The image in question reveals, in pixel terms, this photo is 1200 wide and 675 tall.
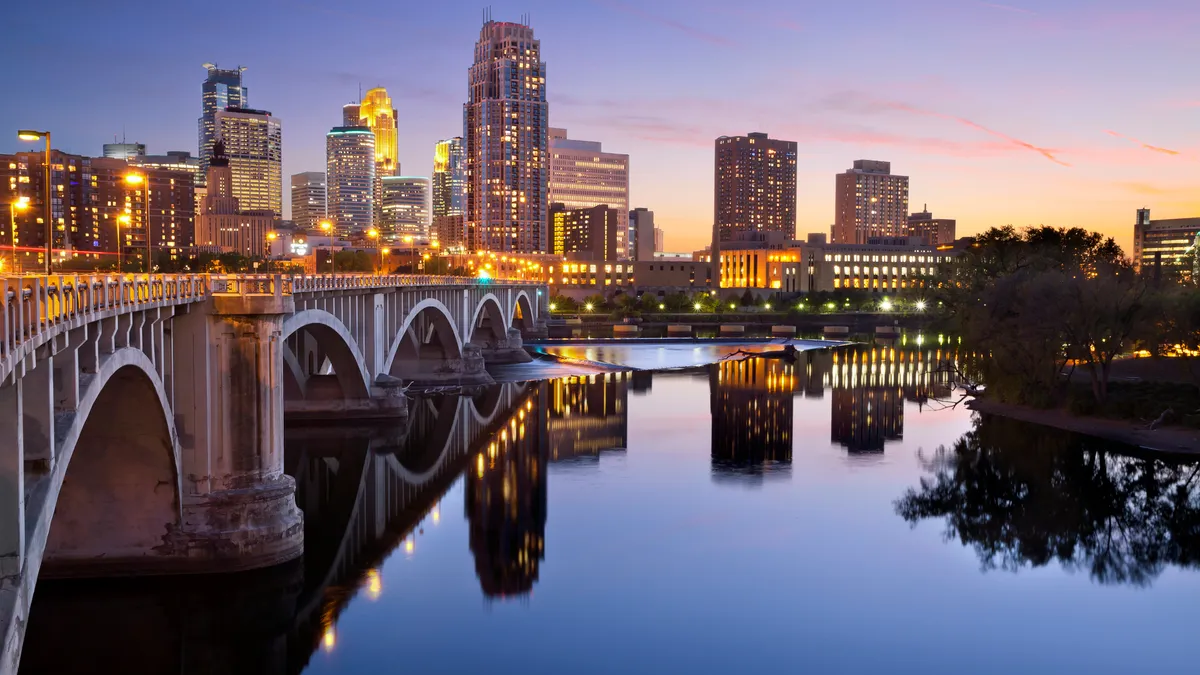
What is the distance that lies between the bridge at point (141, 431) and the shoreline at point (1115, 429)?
38093 millimetres

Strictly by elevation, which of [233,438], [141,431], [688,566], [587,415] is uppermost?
[141,431]

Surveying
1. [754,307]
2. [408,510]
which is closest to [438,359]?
[408,510]

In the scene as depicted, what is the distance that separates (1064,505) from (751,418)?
24020 mm

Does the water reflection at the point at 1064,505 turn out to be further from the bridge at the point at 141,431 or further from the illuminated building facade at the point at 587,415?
the bridge at the point at 141,431

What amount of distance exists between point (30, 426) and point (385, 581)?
14773mm

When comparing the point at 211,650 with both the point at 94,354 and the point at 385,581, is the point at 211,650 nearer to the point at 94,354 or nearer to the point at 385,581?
the point at 385,581

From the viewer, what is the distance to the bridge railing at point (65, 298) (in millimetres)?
12938

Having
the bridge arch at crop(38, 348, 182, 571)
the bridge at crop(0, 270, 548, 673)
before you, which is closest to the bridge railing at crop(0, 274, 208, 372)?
the bridge at crop(0, 270, 548, 673)

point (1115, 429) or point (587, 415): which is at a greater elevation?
point (1115, 429)

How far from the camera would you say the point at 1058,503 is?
38.4 m

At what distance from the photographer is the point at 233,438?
86.7 feet

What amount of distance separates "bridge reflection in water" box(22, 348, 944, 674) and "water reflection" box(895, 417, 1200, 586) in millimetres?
6866

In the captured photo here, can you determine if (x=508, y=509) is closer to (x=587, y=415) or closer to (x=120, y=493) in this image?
(x=120, y=493)

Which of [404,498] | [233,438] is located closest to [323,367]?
[404,498]
